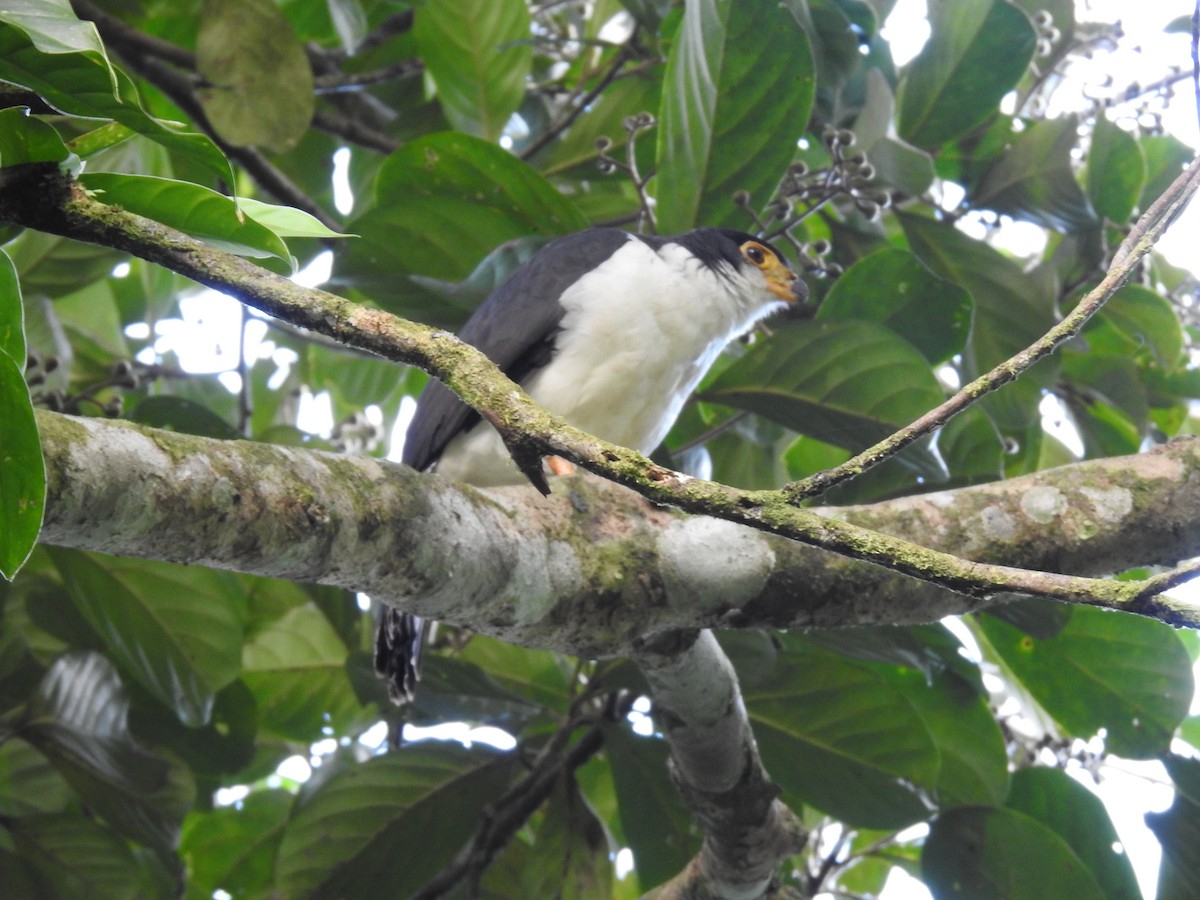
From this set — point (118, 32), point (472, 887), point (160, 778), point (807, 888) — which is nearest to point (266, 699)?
point (160, 778)

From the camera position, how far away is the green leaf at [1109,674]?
10.6ft

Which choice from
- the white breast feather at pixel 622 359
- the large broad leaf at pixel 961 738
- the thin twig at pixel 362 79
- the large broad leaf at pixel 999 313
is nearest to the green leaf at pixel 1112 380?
the large broad leaf at pixel 999 313

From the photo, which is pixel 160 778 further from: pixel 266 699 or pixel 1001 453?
pixel 1001 453

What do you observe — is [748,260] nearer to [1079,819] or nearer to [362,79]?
[362,79]

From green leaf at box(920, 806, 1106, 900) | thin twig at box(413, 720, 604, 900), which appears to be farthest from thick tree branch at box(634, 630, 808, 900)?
green leaf at box(920, 806, 1106, 900)

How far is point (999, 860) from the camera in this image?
3045 millimetres

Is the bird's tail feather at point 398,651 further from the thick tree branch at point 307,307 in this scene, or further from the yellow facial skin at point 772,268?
the thick tree branch at point 307,307

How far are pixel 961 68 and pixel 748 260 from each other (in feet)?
2.79

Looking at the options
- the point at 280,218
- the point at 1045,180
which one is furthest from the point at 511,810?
the point at 1045,180

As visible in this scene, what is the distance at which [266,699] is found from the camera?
380 centimetres

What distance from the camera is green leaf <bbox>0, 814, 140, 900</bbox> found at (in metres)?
2.96

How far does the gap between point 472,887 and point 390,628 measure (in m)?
0.75

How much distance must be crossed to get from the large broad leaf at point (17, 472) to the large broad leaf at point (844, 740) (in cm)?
221

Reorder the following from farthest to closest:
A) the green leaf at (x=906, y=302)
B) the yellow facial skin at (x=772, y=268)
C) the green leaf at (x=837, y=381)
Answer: the yellow facial skin at (x=772, y=268), the green leaf at (x=906, y=302), the green leaf at (x=837, y=381)
